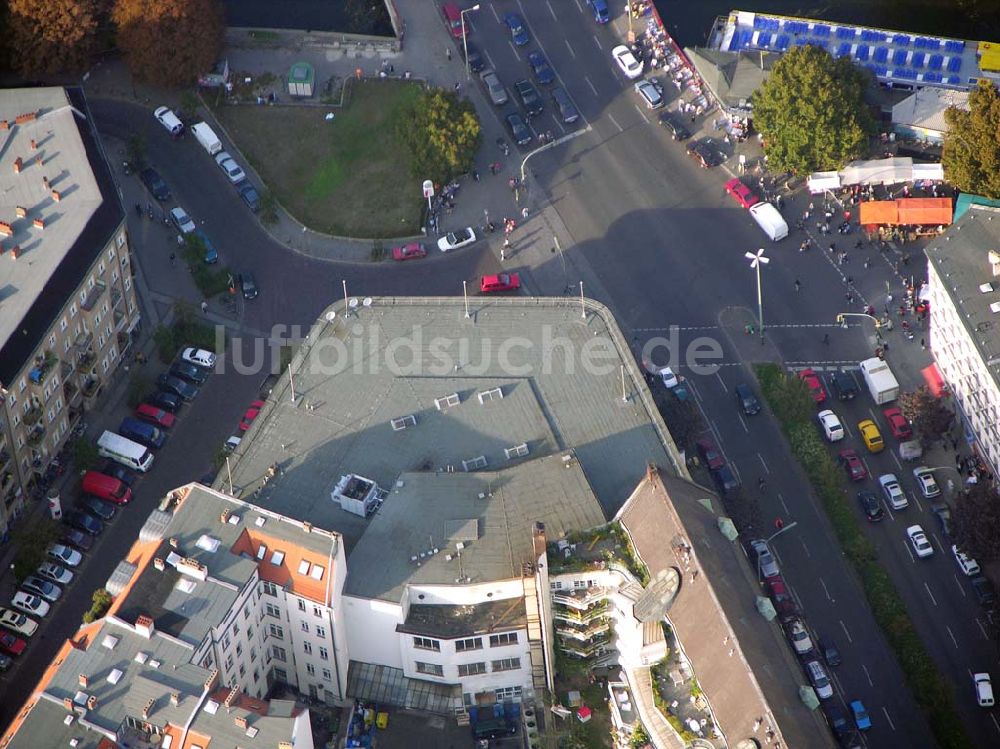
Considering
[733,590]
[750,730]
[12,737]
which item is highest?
[733,590]

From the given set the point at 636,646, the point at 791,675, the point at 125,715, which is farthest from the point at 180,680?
the point at 791,675

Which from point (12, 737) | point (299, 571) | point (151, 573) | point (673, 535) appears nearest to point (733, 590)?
point (673, 535)

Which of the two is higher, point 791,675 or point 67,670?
point 791,675

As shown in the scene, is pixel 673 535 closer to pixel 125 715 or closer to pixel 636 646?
pixel 636 646

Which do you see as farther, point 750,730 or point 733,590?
point 733,590

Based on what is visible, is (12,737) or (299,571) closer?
(12,737)

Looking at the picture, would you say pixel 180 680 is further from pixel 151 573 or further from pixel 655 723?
pixel 655 723
